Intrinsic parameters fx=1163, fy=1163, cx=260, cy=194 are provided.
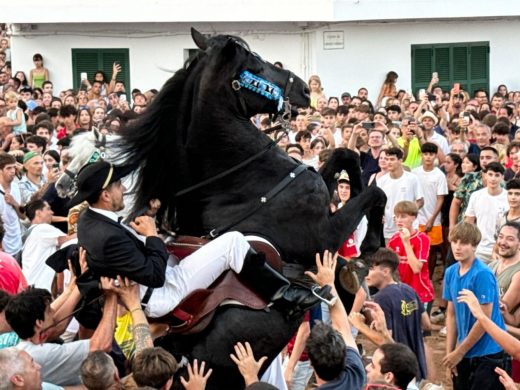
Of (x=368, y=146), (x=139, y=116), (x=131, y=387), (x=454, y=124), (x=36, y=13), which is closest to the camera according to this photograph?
(x=131, y=387)

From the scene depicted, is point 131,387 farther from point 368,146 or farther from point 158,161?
point 368,146

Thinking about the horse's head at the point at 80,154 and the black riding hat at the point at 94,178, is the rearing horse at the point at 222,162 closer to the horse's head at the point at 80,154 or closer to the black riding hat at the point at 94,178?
the horse's head at the point at 80,154

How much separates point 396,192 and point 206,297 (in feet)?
22.1

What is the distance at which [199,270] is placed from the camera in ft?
22.5

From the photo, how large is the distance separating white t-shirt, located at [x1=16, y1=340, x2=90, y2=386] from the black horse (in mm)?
591

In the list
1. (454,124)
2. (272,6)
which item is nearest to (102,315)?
(454,124)

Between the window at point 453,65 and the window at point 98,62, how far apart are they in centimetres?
650

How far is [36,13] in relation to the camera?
25859mm

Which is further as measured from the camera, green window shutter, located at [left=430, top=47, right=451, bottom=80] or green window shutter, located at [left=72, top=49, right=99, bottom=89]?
green window shutter, located at [left=72, top=49, right=99, bottom=89]

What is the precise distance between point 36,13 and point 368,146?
1306 cm

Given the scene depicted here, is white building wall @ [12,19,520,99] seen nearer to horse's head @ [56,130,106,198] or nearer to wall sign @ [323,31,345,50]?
wall sign @ [323,31,345,50]

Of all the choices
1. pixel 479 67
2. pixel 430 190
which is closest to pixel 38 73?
pixel 479 67

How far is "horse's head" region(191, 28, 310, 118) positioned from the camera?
23.6 ft

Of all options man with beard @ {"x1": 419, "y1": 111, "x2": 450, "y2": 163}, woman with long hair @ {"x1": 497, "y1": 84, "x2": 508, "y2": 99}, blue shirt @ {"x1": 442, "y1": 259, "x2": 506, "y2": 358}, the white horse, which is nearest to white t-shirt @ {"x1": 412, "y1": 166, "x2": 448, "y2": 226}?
man with beard @ {"x1": 419, "y1": 111, "x2": 450, "y2": 163}
